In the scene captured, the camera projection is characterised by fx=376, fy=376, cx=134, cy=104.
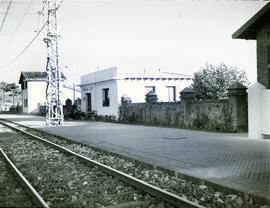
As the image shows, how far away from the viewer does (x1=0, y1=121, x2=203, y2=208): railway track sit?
6.43 meters

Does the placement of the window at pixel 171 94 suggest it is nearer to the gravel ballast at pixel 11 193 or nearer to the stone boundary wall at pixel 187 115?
the stone boundary wall at pixel 187 115

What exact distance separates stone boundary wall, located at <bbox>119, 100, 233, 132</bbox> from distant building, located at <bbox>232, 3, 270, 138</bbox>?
286cm

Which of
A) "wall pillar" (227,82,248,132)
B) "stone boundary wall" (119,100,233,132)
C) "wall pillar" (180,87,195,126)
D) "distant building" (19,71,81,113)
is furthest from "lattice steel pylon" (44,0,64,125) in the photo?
"distant building" (19,71,81,113)

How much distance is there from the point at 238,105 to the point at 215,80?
346 inches

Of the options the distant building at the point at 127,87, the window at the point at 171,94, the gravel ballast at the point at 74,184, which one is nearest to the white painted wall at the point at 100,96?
the distant building at the point at 127,87

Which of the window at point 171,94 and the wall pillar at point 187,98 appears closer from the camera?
the wall pillar at point 187,98

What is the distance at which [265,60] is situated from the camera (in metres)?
14.8

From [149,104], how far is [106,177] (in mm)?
17425

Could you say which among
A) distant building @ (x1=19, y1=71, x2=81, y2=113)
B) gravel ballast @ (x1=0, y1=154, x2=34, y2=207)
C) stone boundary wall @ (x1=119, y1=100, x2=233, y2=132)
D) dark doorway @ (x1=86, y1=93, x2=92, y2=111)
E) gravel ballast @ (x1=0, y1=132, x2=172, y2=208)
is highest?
distant building @ (x1=19, y1=71, x2=81, y2=113)

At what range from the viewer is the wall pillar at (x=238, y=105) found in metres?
16.4

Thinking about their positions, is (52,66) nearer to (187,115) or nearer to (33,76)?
(187,115)

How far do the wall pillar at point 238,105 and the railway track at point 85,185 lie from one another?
7836 millimetres

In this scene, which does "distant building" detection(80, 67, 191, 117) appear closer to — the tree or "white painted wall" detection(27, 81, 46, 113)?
the tree

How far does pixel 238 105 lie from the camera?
16438mm
